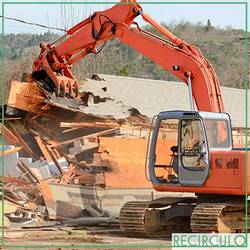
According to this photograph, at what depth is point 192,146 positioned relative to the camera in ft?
45.6

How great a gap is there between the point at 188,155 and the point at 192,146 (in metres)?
0.19

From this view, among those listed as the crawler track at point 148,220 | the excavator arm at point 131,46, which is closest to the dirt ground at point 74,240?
the crawler track at point 148,220

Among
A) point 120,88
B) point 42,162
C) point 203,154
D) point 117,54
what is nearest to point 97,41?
point 42,162

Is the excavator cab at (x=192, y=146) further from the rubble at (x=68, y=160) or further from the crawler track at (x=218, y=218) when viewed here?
the rubble at (x=68, y=160)

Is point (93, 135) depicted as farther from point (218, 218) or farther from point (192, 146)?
point (218, 218)

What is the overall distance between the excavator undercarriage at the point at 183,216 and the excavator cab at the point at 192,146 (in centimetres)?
64

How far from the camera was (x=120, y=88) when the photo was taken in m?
31.4

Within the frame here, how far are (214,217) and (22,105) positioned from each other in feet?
27.1

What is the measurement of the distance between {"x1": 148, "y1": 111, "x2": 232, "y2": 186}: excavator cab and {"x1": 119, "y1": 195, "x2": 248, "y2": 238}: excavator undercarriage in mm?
642

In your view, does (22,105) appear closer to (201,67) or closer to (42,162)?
(42,162)

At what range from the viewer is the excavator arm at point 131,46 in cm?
1519

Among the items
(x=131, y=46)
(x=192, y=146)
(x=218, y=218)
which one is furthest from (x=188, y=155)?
(x=131, y=46)

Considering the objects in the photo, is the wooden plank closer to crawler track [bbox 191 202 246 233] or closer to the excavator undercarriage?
the excavator undercarriage

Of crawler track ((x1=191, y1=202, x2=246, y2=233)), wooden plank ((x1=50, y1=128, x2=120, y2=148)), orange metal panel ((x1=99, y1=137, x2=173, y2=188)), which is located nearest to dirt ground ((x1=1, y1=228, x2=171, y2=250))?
crawler track ((x1=191, y1=202, x2=246, y2=233))
